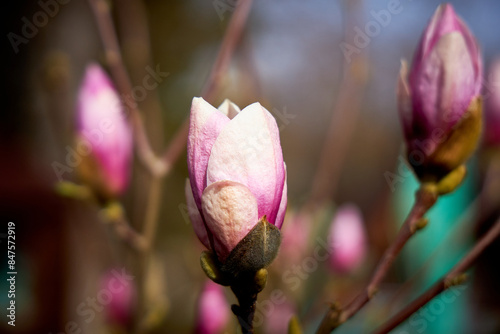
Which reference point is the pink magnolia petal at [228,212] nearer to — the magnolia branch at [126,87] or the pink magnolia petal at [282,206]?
the pink magnolia petal at [282,206]

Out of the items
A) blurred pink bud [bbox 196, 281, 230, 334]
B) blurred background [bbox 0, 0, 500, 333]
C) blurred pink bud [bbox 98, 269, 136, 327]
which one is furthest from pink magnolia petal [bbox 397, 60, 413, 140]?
blurred pink bud [bbox 98, 269, 136, 327]

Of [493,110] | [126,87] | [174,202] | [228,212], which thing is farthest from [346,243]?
[174,202]

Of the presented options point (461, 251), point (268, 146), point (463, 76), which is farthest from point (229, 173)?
point (461, 251)

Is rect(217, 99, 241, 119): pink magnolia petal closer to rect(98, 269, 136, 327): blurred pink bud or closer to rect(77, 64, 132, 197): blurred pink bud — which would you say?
rect(77, 64, 132, 197): blurred pink bud

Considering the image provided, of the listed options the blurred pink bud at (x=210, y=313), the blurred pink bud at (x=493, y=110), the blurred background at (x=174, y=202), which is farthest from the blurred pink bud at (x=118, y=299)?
the blurred pink bud at (x=493, y=110)

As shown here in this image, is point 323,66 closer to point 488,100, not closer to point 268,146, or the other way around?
point 488,100
